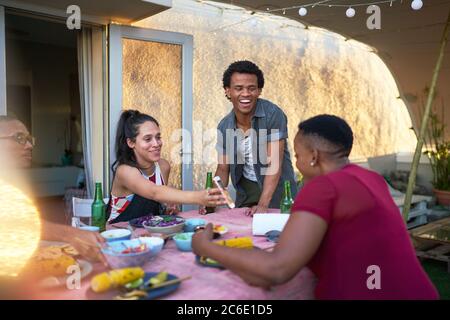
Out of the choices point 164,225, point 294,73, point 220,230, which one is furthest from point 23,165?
point 294,73

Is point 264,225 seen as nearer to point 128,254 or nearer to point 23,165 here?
point 128,254

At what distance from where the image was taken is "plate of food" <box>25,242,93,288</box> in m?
1.43

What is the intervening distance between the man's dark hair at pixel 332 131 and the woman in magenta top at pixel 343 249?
4.9 inches

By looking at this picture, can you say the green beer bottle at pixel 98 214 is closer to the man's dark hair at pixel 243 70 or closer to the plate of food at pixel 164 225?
the plate of food at pixel 164 225

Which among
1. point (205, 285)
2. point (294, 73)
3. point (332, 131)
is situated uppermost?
point (294, 73)

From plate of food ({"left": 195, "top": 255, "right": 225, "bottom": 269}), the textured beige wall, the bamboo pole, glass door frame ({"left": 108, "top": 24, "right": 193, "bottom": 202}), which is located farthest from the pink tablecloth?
the textured beige wall

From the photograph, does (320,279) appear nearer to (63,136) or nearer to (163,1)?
(163,1)

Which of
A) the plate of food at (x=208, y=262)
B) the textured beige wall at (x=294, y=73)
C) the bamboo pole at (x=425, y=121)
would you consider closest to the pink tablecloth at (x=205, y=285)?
the plate of food at (x=208, y=262)

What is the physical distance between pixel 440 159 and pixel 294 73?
2.89 meters

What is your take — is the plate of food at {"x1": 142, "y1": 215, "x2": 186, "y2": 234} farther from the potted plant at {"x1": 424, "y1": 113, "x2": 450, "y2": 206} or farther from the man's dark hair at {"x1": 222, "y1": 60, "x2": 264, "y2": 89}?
the potted plant at {"x1": 424, "y1": 113, "x2": 450, "y2": 206}

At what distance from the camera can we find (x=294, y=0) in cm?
446

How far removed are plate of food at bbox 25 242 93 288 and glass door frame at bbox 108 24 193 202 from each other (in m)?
2.75

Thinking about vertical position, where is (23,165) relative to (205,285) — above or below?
above

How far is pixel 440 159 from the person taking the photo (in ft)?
23.1
